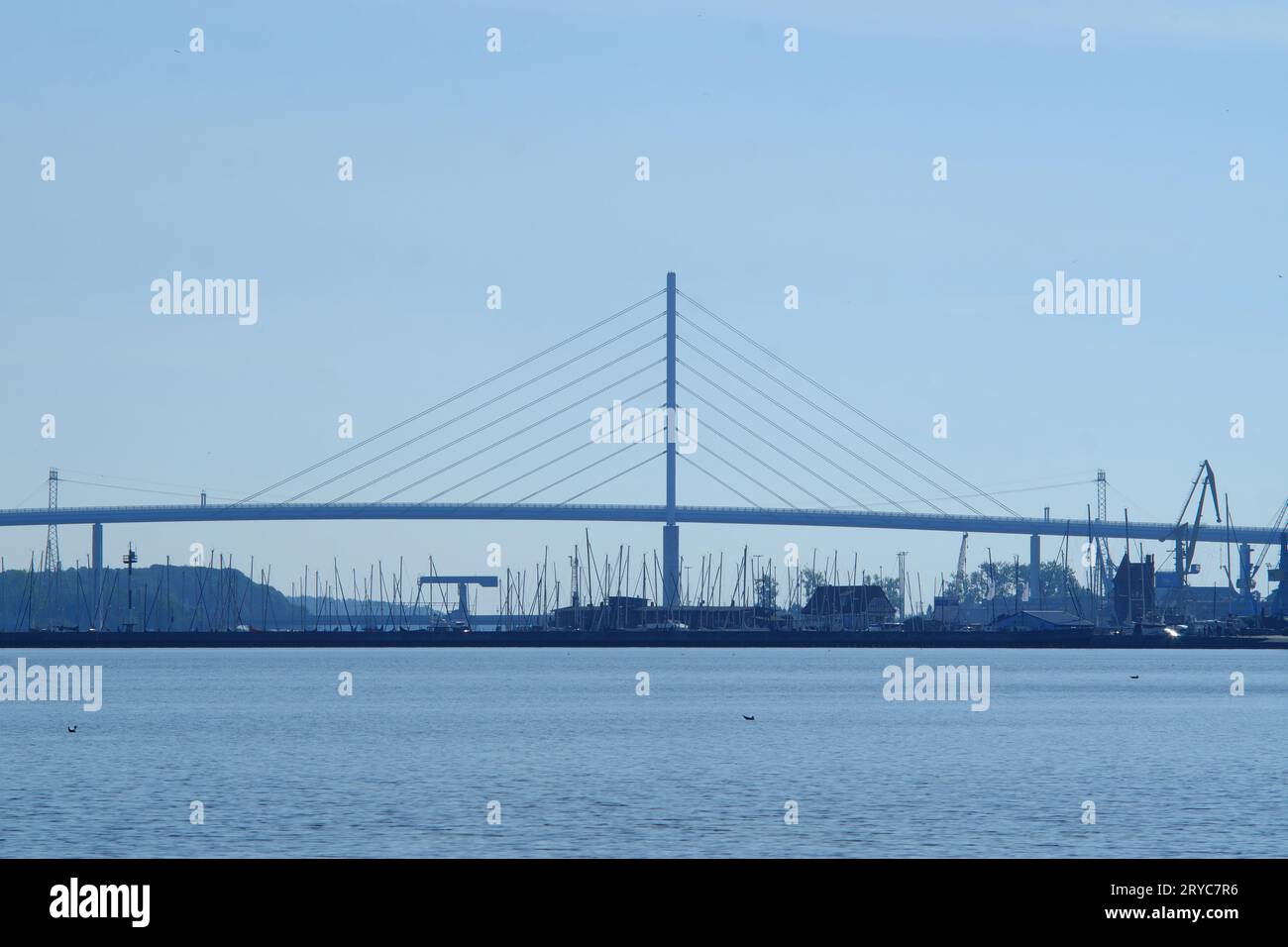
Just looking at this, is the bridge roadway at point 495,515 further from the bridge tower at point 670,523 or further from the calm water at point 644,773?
the calm water at point 644,773

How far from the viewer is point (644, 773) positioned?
29.6 meters

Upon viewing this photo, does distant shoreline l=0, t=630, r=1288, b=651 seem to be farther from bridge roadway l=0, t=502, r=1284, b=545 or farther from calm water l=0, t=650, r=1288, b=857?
calm water l=0, t=650, r=1288, b=857

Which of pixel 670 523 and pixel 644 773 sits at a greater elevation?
pixel 670 523

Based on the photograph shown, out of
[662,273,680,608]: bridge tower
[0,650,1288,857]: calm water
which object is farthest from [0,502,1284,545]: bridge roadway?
[0,650,1288,857]: calm water

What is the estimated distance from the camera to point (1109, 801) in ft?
82.2

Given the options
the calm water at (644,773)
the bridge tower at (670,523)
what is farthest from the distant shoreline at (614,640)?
the calm water at (644,773)

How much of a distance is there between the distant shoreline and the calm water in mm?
31251

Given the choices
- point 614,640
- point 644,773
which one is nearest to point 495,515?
point 614,640

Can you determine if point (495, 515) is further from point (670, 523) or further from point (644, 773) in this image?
point (644, 773)

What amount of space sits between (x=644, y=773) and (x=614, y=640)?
64.8 meters

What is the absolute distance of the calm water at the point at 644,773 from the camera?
69.5ft
